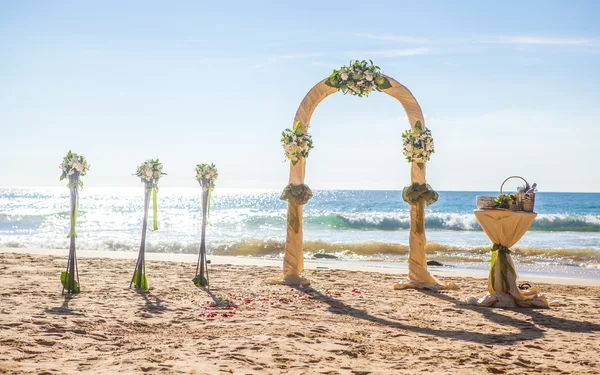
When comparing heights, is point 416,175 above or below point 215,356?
above

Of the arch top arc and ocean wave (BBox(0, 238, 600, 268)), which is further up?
the arch top arc

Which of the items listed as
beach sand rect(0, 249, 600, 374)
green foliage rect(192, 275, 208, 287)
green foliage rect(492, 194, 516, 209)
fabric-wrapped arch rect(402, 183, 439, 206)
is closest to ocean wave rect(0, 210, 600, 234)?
fabric-wrapped arch rect(402, 183, 439, 206)

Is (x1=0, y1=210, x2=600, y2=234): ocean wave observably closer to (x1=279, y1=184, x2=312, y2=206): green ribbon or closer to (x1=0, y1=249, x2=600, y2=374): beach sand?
(x1=0, y1=249, x2=600, y2=374): beach sand

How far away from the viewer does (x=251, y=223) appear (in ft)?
110

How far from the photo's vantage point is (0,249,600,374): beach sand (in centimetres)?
448

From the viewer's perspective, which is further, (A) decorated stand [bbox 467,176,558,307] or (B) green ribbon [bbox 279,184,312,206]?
(B) green ribbon [bbox 279,184,312,206]

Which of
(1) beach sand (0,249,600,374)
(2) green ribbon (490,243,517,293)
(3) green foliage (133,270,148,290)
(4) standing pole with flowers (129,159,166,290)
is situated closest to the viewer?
(1) beach sand (0,249,600,374)

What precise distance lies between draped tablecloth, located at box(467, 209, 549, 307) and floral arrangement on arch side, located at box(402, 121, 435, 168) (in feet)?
5.45

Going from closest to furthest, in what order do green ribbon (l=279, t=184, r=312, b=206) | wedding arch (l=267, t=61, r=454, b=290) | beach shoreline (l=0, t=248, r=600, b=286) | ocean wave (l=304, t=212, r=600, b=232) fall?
wedding arch (l=267, t=61, r=454, b=290), green ribbon (l=279, t=184, r=312, b=206), beach shoreline (l=0, t=248, r=600, b=286), ocean wave (l=304, t=212, r=600, b=232)

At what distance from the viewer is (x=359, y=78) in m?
8.81

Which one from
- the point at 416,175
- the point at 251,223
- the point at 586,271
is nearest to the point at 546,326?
the point at 416,175

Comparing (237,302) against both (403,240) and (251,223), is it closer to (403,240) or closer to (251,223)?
(403,240)

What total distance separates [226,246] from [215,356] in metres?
13.8

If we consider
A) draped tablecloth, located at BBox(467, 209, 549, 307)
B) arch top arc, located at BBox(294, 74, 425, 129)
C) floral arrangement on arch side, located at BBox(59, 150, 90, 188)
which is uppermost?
arch top arc, located at BBox(294, 74, 425, 129)
